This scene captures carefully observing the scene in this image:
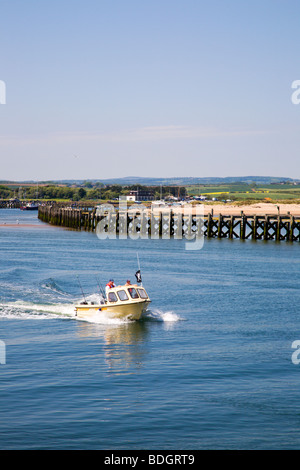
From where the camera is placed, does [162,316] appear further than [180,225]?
No

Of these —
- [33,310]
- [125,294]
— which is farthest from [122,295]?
[33,310]

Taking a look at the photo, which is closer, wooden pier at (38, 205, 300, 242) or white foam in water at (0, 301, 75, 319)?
white foam in water at (0, 301, 75, 319)

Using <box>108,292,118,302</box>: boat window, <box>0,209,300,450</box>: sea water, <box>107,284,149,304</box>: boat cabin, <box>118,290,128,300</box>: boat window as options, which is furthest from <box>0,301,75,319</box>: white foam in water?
<box>118,290,128,300</box>: boat window

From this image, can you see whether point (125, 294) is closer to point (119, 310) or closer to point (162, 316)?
point (119, 310)

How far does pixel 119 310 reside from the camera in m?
32.4

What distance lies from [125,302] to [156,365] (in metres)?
6.97

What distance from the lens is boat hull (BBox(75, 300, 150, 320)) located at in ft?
106

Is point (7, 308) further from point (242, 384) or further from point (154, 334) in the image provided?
point (242, 384)

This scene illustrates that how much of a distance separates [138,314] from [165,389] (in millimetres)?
10347

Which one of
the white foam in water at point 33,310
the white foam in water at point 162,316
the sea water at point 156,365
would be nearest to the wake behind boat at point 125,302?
the sea water at point 156,365

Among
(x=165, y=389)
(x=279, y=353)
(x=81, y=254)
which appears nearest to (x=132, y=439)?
(x=165, y=389)

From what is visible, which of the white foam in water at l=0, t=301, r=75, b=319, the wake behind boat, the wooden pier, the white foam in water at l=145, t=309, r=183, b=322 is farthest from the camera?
the wooden pier

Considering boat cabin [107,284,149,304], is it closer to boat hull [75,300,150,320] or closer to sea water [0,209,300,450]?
boat hull [75,300,150,320]

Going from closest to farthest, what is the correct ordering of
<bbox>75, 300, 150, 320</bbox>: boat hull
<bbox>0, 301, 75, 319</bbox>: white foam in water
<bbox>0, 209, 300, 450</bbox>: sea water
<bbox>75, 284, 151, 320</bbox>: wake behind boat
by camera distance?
<bbox>0, 209, 300, 450</bbox>: sea water, <bbox>75, 284, 151, 320</bbox>: wake behind boat, <bbox>75, 300, 150, 320</bbox>: boat hull, <bbox>0, 301, 75, 319</bbox>: white foam in water
